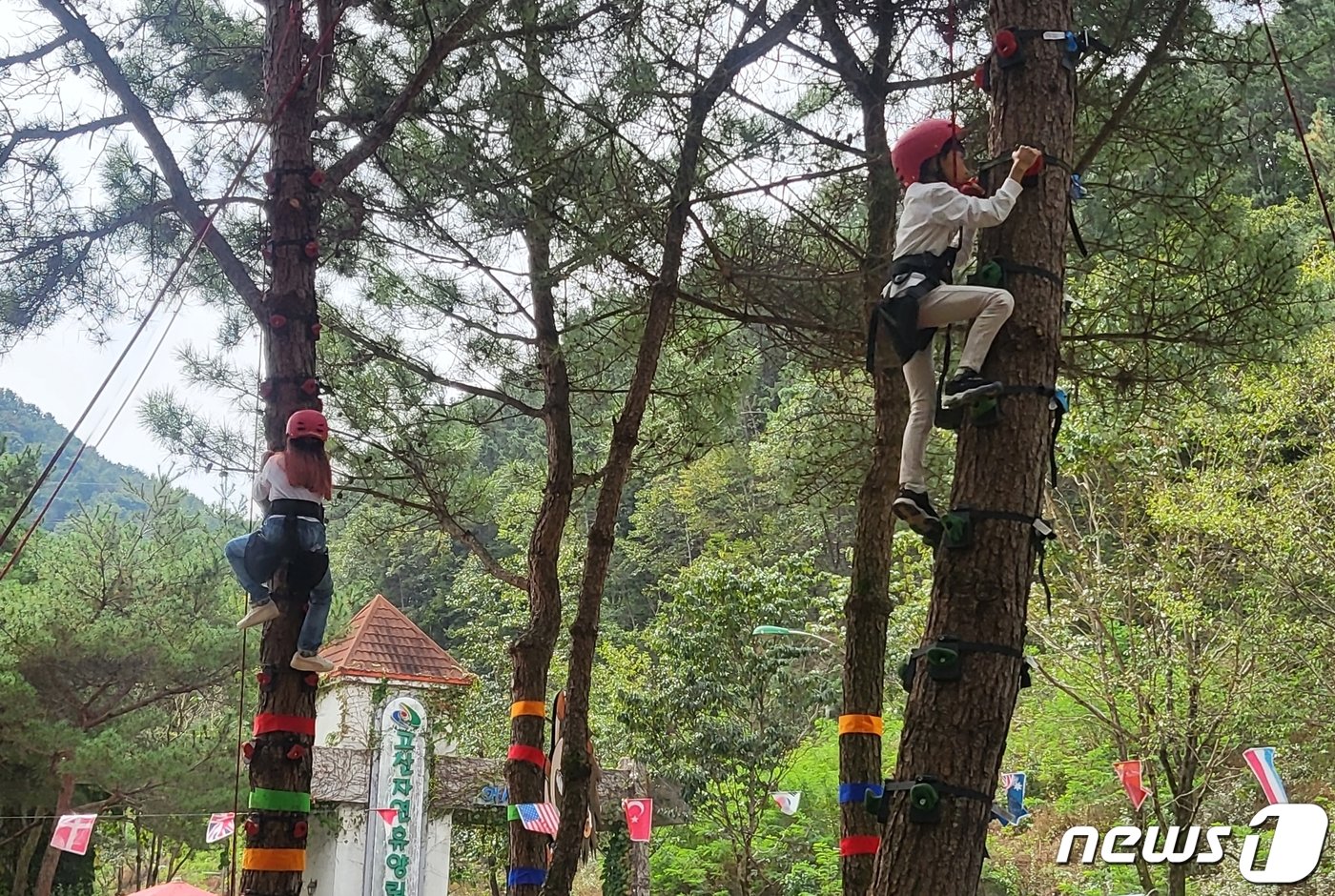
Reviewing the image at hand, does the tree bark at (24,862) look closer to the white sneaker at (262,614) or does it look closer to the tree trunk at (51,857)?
the tree trunk at (51,857)

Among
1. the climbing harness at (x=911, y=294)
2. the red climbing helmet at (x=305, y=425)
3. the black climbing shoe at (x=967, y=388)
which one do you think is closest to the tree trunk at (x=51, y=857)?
the red climbing helmet at (x=305, y=425)

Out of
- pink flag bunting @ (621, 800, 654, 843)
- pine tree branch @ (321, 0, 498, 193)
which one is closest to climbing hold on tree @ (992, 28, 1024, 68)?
pine tree branch @ (321, 0, 498, 193)

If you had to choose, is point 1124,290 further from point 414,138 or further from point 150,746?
point 150,746

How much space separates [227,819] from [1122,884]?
9870mm

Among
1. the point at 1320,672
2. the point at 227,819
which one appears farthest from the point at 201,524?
the point at 1320,672

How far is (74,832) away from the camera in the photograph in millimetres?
10242

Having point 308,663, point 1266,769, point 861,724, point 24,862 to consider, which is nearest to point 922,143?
point 308,663

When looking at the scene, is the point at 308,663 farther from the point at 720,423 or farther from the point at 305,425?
the point at 720,423

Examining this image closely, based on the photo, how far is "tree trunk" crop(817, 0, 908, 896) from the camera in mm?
5508

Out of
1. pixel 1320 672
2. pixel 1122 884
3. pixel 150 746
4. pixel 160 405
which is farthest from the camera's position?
pixel 1122 884

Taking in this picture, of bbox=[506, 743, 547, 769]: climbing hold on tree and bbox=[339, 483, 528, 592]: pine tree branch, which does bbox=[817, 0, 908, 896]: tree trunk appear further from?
bbox=[339, 483, 528, 592]: pine tree branch

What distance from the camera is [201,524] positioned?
44.6 ft

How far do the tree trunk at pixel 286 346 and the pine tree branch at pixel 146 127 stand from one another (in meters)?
0.28

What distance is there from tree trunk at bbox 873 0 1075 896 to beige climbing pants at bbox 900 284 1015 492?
56 mm
